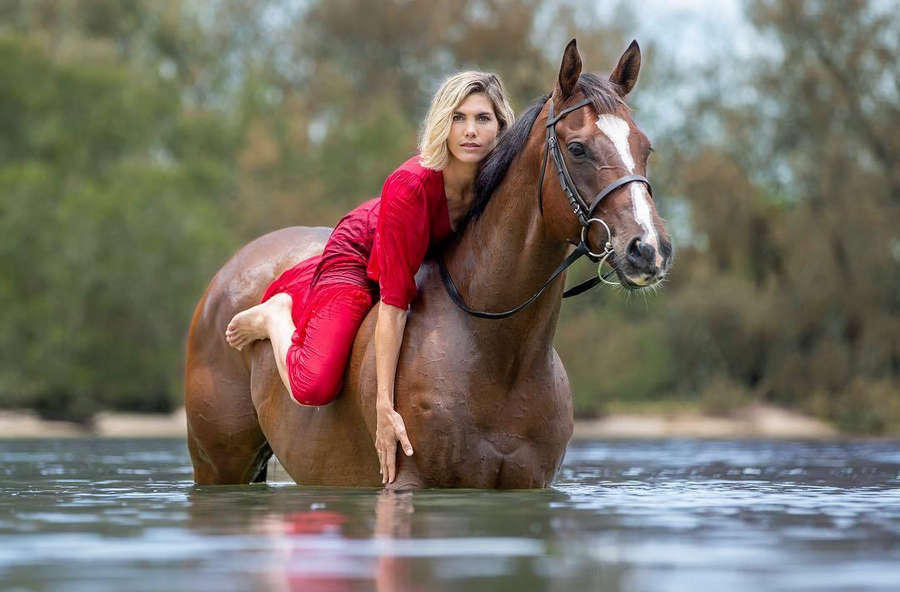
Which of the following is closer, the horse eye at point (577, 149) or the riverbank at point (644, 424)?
the horse eye at point (577, 149)

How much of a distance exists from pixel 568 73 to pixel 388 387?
1374 mm

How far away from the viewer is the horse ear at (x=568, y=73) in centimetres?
537

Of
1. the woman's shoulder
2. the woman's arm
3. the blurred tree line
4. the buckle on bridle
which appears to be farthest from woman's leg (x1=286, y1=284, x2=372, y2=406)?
the blurred tree line

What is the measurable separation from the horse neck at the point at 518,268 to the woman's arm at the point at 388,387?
304mm

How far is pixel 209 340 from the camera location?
7234 millimetres

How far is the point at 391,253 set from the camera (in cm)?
556

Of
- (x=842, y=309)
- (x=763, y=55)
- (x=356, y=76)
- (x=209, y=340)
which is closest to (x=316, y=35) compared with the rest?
(x=356, y=76)

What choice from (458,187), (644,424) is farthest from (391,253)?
(644,424)

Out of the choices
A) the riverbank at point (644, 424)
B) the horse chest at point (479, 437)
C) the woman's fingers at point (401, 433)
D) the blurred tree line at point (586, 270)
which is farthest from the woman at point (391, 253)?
the blurred tree line at point (586, 270)

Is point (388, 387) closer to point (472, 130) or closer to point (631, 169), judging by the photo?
point (472, 130)

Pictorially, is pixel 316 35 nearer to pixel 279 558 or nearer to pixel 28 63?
pixel 28 63

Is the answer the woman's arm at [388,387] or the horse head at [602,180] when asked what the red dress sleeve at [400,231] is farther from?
the horse head at [602,180]

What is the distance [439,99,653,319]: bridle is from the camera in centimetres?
506

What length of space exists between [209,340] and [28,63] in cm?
2297
